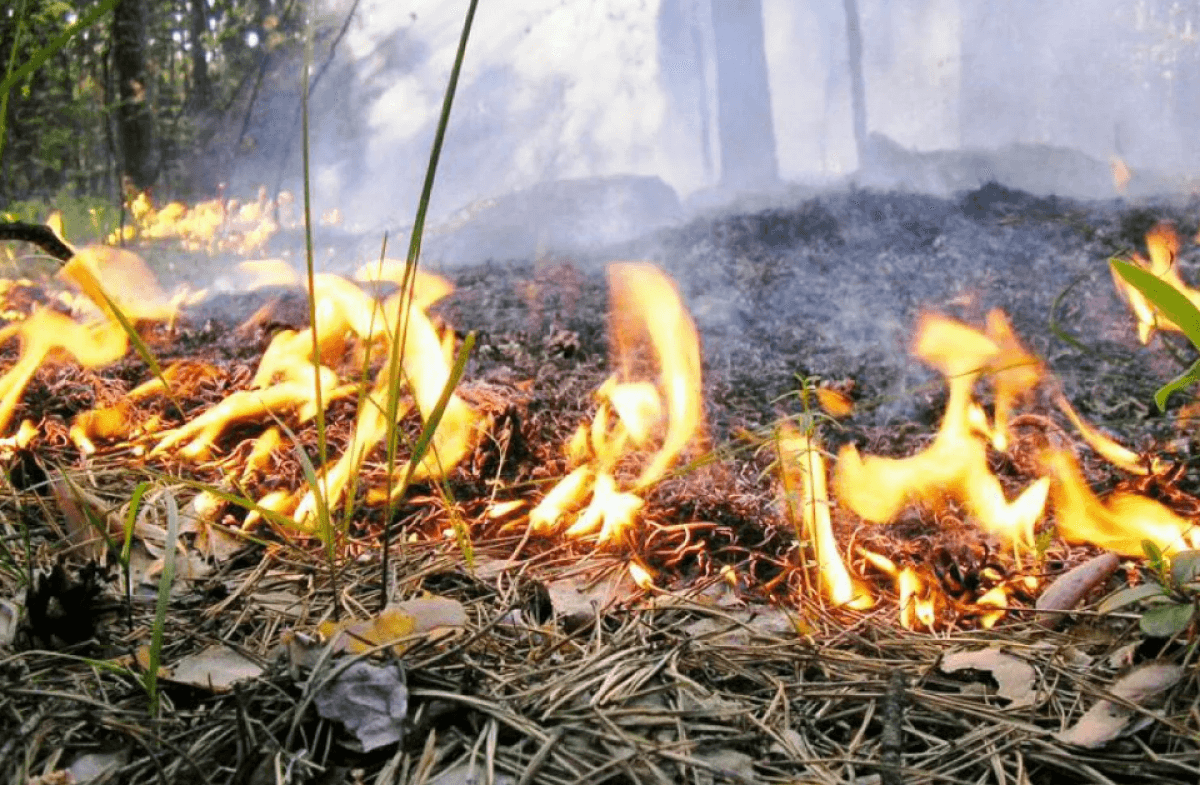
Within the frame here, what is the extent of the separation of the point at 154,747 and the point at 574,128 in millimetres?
4157

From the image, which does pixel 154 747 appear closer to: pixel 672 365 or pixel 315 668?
pixel 315 668

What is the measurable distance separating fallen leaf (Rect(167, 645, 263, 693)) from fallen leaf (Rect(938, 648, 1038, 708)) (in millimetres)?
868

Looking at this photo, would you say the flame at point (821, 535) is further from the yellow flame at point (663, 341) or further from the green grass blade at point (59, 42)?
the green grass blade at point (59, 42)

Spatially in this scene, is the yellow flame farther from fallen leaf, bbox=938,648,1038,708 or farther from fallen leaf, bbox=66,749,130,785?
fallen leaf, bbox=66,749,130,785

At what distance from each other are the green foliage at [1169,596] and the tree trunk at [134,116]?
7294 mm

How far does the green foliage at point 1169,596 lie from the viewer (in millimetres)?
1056

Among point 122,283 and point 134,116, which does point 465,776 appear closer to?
point 122,283

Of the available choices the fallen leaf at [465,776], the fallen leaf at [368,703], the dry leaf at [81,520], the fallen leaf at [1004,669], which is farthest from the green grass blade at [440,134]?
the fallen leaf at [1004,669]

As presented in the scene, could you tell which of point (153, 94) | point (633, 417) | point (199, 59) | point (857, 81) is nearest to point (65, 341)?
point (633, 417)

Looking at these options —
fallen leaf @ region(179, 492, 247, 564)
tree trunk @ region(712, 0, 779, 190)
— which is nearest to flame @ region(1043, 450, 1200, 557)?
fallen leaf @ region(179, 492, 247, 564)

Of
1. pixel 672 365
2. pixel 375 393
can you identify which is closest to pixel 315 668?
pixel 375 393

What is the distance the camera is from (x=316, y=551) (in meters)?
1.57

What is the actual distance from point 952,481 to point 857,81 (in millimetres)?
3068

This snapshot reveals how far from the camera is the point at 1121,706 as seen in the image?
3.40 ft
